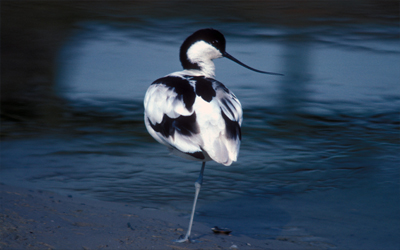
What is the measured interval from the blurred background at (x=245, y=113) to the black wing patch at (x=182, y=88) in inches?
39.3

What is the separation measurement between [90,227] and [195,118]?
0.90 m

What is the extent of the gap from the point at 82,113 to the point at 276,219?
3.13 metres

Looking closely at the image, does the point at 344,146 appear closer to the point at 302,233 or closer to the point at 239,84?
the point at 302,233

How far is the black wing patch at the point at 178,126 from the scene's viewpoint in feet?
9.62

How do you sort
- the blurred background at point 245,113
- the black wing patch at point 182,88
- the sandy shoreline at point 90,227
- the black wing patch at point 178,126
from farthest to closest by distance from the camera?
→ the blurred background at point 245,113 < the black wing patch at point 182,88 < the black wing patch at point 178,126 < the sandy shoreline at point 90,227

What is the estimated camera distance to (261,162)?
466 centimetres

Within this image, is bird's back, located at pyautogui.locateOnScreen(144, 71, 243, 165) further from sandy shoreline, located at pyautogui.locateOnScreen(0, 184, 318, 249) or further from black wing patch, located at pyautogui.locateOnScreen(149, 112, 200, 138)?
sandy shoreline, located at pyautogui.locateOnScreen(0, 184, 318, 249)

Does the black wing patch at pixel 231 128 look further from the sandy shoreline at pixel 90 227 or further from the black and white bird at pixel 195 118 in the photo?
the sandy shoreline at pixel 90 227

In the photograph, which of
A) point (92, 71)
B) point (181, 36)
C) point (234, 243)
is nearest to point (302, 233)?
point (234, 243)

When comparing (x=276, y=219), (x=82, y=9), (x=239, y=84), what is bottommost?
(x=276, y=219)

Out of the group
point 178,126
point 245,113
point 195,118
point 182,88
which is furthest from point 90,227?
point 245,113

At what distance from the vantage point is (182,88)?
10.5 ft

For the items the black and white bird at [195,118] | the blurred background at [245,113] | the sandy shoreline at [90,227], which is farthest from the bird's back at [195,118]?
the blurred background at [245,113]

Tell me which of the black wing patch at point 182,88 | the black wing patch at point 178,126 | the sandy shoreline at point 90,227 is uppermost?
the black wing patch at point 182,88
